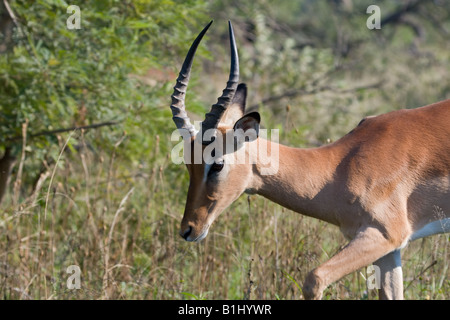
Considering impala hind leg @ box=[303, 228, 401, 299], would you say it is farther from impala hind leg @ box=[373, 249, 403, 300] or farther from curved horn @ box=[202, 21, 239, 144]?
curved horn @ box=[202, 21, 239, 144]

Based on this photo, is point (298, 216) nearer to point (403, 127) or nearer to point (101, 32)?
point (403, 127)

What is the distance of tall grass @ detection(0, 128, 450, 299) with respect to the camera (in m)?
5.03

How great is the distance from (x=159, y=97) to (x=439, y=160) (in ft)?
10.5

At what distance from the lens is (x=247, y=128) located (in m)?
4.17

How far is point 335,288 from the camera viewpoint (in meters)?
4.87

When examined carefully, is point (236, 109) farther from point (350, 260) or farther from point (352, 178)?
point (350, 260)

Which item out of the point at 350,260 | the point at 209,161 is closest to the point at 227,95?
the point at 209,161

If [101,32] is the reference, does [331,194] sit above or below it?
below

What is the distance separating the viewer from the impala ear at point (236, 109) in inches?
185

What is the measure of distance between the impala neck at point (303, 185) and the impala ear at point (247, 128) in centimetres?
22

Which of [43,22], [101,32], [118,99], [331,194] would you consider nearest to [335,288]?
[331,194]

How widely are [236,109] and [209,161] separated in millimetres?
736
